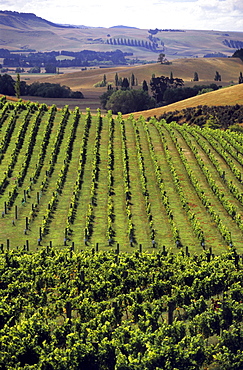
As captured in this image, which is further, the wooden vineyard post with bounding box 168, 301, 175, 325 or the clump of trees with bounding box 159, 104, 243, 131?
the clump of trees with bounding box 159, 104, 243, 131

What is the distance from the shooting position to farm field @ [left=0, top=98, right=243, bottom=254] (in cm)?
5103

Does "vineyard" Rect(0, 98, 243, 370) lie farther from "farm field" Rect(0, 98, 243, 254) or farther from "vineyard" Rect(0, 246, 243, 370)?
"farm field" Rect(0, 98, 243, 254)

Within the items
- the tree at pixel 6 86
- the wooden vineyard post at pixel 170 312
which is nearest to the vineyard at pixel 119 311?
the wooden vineyard post at pixel 170 312

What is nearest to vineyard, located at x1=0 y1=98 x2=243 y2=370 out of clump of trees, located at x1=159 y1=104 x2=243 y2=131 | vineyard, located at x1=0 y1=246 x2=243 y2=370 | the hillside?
vineyard, located at x1=0 y1=246 x2=243 y2=370

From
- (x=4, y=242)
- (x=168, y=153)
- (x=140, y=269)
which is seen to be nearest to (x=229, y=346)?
(x=140, y=269)

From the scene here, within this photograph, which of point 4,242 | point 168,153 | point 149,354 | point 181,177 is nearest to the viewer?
point 149,354

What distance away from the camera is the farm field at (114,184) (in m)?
→ 51.0

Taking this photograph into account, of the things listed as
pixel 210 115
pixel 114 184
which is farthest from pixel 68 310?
pixel 210 115

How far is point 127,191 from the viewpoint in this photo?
60688 mm

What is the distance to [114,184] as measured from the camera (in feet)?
213

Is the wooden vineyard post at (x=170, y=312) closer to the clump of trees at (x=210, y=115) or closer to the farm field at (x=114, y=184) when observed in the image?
the farm field at (x=114, y=184)

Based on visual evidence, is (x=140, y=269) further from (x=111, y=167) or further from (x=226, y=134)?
(x=226, y=134)

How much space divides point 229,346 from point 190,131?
6477 cm

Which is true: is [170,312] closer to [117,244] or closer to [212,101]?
[117,244]
